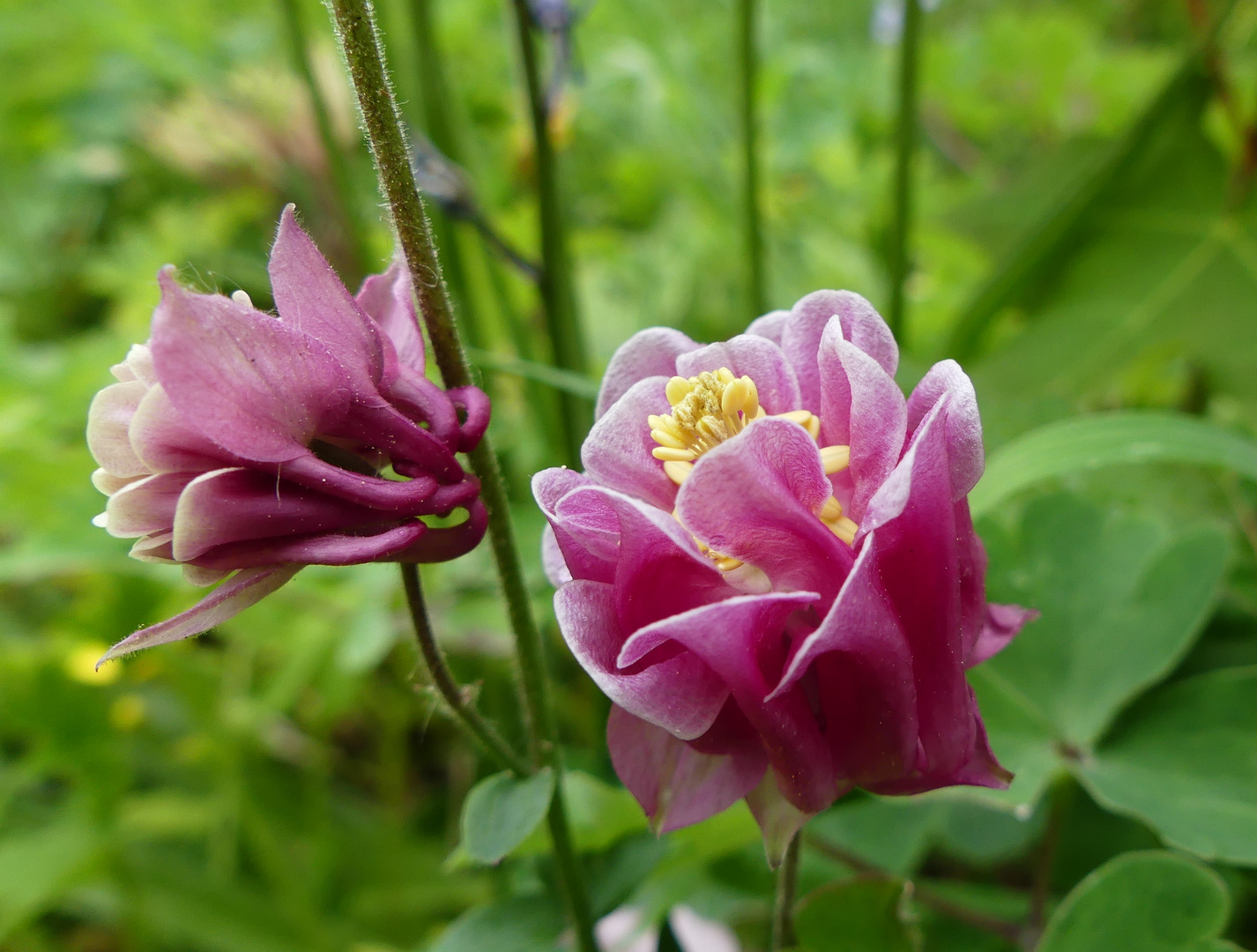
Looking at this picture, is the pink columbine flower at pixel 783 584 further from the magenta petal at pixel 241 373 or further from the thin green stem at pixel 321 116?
the thin green stem at pixel 321 116

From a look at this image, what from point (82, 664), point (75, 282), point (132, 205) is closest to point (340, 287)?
point (82, 664)

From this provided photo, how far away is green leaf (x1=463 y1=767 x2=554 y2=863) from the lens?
449 mm

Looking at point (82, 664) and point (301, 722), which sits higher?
point (82, 664)

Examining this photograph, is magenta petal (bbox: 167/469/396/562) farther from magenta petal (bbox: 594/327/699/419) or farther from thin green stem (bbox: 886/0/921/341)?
thin green stem (bbox: 886/0/921/341)

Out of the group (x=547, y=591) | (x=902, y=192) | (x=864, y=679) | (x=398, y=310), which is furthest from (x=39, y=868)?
(x=902, y=192)

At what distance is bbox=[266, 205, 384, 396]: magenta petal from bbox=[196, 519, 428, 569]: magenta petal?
0.19 feet

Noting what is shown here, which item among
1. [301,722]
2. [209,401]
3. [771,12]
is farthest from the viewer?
[771,12]

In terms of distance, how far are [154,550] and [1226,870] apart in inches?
33.7

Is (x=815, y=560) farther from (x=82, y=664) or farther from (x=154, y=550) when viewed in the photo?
(x=82, y=664)

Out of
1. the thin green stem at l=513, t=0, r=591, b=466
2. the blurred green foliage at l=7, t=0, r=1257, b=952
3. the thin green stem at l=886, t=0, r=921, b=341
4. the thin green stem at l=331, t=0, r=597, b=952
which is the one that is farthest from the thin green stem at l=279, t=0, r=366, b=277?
the thin green stem at l=331, t=0, r=597, b=952

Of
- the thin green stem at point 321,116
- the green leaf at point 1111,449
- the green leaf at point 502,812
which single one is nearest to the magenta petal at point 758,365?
the green leaf at point 502,812

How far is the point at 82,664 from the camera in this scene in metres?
1.24

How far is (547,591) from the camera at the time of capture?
0.85 metres

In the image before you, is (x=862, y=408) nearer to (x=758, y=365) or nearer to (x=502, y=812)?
(x=758, y=365)
